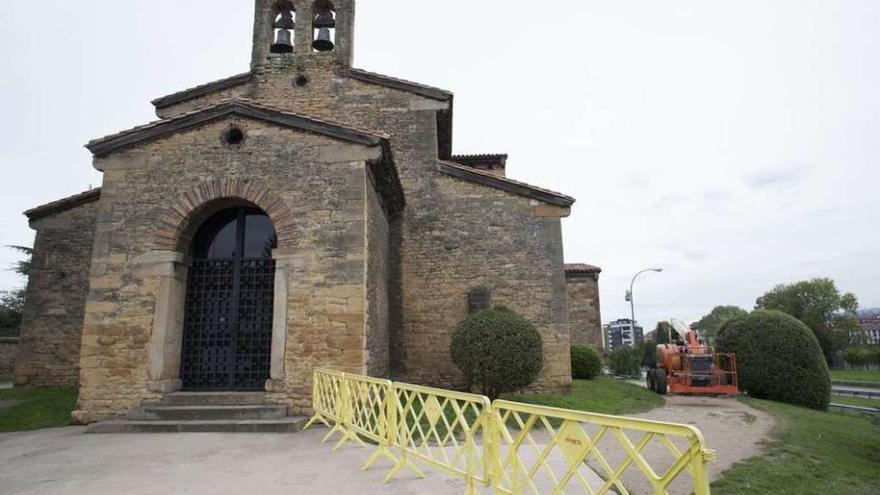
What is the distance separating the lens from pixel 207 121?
30.4 feet

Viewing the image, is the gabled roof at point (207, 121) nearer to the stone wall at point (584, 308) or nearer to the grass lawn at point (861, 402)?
the stone wall at point (584, 308)

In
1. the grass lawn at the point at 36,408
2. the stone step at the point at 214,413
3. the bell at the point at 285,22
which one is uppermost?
the bell at the point at 285,22

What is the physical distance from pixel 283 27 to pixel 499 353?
10.7m

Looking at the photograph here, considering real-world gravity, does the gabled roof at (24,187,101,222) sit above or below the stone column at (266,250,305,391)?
above

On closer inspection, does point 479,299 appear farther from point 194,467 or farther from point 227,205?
point 194,467

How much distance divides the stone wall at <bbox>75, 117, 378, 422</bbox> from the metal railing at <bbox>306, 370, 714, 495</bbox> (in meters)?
1.08

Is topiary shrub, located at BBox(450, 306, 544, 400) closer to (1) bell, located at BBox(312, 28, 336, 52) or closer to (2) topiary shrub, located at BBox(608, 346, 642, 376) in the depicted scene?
(1) bell, located at BBox(312, 28, 336, 52)

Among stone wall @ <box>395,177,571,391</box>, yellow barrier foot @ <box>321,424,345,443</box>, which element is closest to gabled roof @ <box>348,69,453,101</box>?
stone wall @ <box>395,177,571,391</box>

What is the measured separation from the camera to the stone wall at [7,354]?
63.2ft

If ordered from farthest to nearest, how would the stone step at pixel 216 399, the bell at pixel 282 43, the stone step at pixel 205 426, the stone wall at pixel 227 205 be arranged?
the bell at pixel 282 43, the stone wall at pixel 227 205, the stone step at pixel 216 399, the stone step at pixel 205 426

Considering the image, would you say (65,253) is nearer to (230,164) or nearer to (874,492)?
(230,164)

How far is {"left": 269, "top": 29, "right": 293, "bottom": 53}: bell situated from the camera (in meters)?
13.5

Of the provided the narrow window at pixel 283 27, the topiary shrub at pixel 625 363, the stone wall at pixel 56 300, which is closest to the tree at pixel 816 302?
the topiary shrub at pixel 625 363

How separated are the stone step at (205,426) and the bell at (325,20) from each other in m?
10.8
